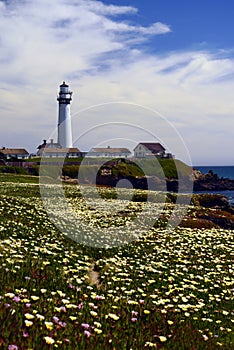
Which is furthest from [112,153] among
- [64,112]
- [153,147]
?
[153,147]

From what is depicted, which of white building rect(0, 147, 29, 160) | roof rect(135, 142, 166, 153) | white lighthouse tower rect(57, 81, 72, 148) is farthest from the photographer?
roof rect(135, 142, 166, 153)

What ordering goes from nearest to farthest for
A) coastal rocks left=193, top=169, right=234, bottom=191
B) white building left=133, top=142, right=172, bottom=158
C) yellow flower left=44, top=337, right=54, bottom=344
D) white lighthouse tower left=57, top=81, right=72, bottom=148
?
1. yellow flower left=44, top=337, right=54, bottom=344
2. white lighthouse tower left=57, top=81, right=72, bottom=148
3. white building left=133, top=142, right=172, bottom=158
4. coastal rocks left=193, top=169, right=234, bottom=191

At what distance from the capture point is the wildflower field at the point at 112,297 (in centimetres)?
655

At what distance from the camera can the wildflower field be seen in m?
6.55

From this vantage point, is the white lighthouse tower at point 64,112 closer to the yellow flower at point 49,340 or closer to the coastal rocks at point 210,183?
the coastal rocks at point 210,183

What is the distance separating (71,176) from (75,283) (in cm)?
9049

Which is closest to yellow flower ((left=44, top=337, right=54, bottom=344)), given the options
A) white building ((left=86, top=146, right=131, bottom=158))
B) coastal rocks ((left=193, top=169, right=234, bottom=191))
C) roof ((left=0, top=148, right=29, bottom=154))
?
white building ((left=86, top=146, right=131, bottom=158))

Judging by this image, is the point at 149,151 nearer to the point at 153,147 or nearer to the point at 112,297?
the point at 153,147

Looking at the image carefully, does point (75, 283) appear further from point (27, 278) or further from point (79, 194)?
point (79, 194)

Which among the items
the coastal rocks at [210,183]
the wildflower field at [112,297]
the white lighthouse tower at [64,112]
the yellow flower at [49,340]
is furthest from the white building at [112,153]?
the yellow flower at [49,340]

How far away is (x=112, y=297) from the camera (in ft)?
30.8

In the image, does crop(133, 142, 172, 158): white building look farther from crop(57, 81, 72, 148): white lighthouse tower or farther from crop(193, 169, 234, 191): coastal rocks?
crop(57, 81, 72, 148): white lighthouse tower

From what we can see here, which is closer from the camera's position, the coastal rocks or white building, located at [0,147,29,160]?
the coastal rocks

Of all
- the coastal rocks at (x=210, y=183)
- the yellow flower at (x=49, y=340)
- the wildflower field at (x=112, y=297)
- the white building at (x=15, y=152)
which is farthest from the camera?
the white building at (x=15, y=152)
